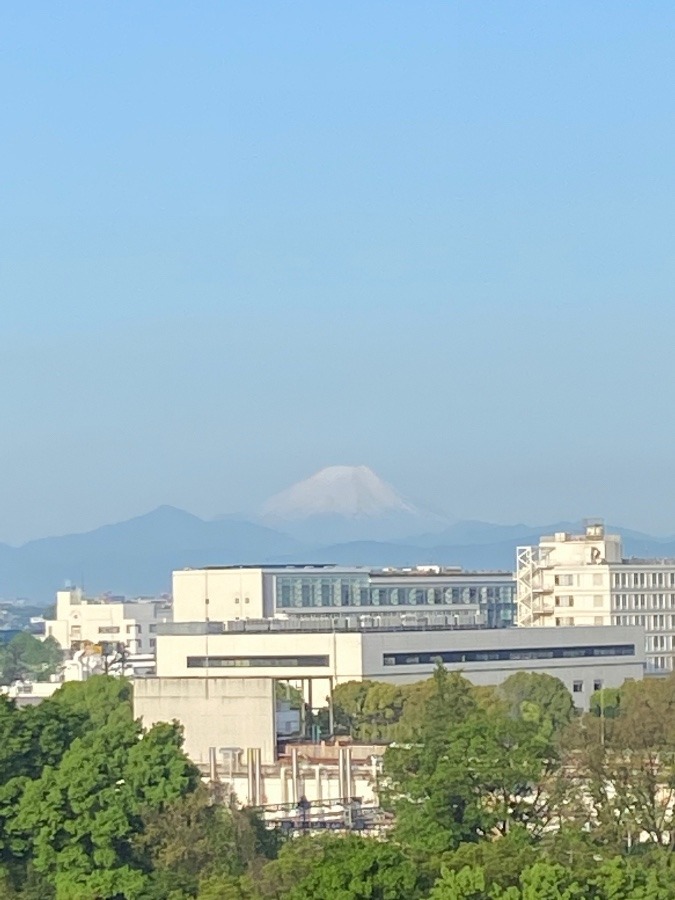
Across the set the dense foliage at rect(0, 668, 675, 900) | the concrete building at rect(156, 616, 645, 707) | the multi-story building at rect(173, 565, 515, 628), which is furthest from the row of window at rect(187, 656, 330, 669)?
the dense foliage at rect(0, 668, 675, 900)

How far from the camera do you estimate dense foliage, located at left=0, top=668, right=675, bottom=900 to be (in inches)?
1348

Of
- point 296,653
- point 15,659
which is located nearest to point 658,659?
point 296,653

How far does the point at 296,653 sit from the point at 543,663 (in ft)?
33.8

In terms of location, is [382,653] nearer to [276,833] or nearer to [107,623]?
[276,833]

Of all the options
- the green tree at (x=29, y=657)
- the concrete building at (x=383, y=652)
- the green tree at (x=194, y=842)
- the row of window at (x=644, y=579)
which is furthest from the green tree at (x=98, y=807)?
the green tree at (x=29, y=657)

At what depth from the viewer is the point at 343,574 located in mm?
121688

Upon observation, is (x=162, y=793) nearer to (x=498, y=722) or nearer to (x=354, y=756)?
(x=498, y=722)

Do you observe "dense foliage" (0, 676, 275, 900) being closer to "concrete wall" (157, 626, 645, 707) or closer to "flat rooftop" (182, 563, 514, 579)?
"concrete wall" (157, 626, 645, 707)

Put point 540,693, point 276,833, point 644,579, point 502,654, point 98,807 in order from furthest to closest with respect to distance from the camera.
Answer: point 644,579
point 502,654
point 540,693
point 276,833
point 98,807

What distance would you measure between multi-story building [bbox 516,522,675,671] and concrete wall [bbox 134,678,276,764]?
3953 centimetres

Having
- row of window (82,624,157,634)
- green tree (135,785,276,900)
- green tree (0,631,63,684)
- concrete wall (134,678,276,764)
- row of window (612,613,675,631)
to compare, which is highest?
row of window (82,624,157,634)

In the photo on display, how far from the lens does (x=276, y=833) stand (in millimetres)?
39000

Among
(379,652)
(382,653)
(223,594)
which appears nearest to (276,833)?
(379,652)

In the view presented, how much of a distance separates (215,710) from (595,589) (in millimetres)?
42142
